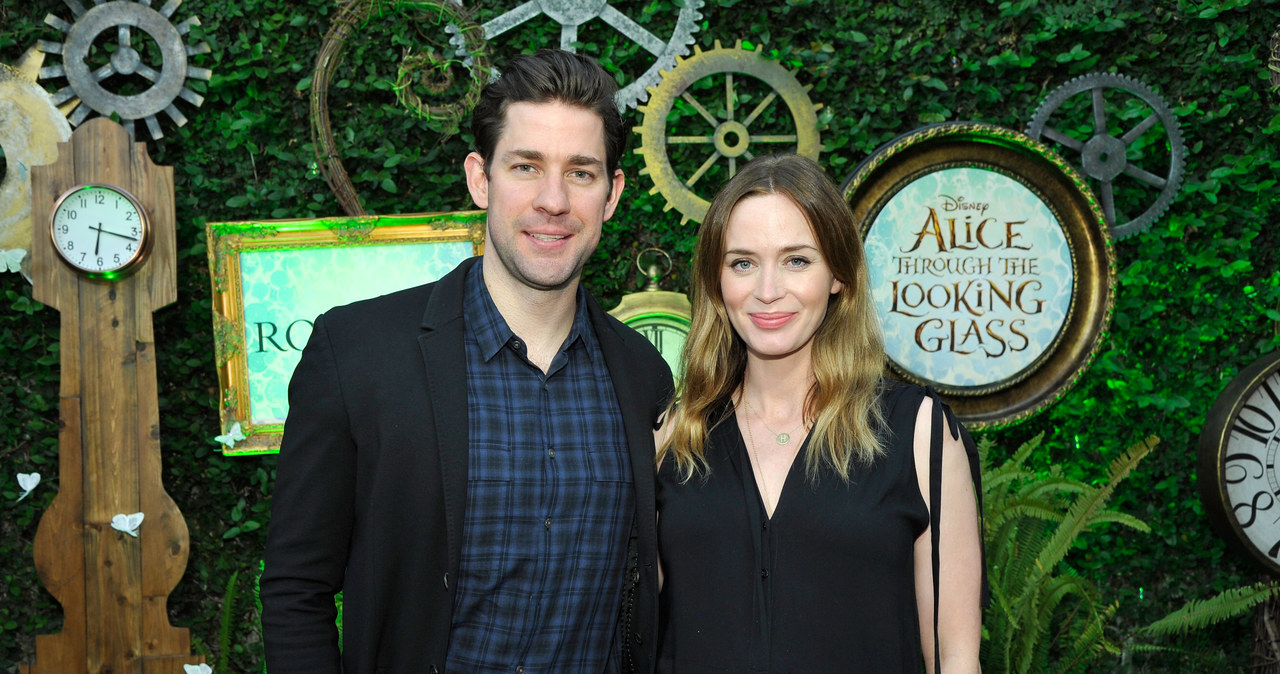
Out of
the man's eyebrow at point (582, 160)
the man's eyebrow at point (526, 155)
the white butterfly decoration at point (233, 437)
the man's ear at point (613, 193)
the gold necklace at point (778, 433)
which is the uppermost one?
the man's eyebrow at point (526, 155)

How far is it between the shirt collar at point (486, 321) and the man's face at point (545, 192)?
0.07 m

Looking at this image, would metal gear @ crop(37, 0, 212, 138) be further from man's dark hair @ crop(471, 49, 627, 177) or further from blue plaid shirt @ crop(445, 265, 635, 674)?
blue plaid shirt @ crop(445, 265, 635, 674)

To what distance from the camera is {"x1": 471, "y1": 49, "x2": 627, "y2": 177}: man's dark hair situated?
5.69 feet

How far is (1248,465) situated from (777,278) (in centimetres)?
225

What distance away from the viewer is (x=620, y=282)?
318 cm

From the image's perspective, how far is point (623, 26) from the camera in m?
3.05

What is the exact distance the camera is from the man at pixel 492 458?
1579 mm

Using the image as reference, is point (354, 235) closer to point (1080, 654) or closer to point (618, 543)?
point (618, 543)

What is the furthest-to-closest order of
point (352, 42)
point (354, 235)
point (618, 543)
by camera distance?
point (352, 42)
point (354, 235)
point (618, 543)

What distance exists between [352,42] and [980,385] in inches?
91.8

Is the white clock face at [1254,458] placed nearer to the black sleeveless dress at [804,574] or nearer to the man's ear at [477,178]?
the black sleeveless dress at [804,574]

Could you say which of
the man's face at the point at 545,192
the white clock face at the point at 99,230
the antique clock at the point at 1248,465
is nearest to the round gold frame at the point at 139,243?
the white clock face at the point at 99,230

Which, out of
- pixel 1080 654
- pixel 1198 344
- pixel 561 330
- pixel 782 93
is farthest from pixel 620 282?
pixel 1198 344

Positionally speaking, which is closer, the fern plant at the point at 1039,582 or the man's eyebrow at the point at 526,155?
the man's eyebrow at the point at 526,155
